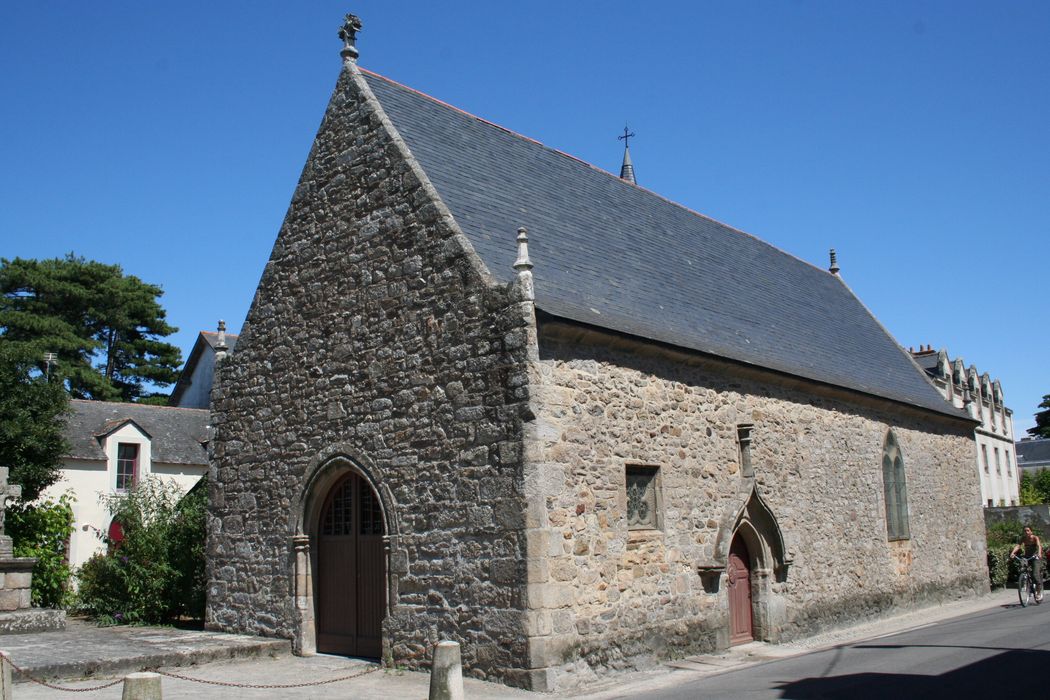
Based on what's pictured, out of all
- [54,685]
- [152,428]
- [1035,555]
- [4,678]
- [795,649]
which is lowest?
[795,649]

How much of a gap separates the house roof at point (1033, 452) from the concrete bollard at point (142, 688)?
62607 mm

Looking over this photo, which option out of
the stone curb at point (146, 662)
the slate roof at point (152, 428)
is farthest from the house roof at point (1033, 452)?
the stone curb at point (146, 662)

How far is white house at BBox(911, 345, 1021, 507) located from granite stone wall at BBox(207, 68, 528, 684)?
2469 cm

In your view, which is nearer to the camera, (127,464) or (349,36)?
(349,36)

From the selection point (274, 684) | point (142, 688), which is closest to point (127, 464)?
point (274, 684)

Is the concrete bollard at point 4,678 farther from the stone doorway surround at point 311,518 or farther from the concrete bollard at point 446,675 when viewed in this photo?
the stone doorway surround at point 311,518

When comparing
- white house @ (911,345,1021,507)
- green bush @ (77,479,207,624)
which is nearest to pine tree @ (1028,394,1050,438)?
white house @ (911,345,1021,507)

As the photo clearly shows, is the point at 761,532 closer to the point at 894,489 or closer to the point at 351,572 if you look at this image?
the point at 894,489

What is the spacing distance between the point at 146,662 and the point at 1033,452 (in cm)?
6187

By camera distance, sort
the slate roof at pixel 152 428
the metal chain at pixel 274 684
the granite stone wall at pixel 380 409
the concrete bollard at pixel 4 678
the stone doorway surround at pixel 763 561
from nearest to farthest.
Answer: the concrete bollard at pixel 4 678
the metal chain at pixel 274 684
the granite stone wall at pixel 380 409
the stone doorway surround at pixel 763 561
the slate roof at pixel 152 428

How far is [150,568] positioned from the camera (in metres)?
14.5

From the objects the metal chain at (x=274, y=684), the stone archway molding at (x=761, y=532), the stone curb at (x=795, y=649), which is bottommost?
the stone curb at (x=795, y=649)

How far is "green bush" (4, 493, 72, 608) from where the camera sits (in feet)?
55.1

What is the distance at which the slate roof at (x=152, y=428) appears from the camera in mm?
25047
